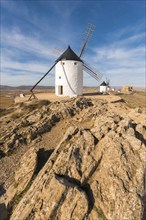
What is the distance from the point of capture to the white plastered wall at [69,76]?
39.8 meters

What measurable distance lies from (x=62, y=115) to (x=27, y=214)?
43.6ft

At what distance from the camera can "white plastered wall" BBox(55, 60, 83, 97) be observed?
39.8 m

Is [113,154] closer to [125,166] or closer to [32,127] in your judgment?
[125,166]

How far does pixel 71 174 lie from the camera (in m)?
12.2

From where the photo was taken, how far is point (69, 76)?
131ft

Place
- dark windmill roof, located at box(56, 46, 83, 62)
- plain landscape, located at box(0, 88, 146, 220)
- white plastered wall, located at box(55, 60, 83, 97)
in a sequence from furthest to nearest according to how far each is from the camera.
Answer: dark windmill roof, located at box(56, 46, 83, 62)
white plastered wall, located at box(55, 60, 83, 97)
plain landscape, located at box(0, 88, 146, 220)

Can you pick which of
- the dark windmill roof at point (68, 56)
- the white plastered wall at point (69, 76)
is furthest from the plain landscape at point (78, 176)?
the dark windmill roof at point (68, 56)

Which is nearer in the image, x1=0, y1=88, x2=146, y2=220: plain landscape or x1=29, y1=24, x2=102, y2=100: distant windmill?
x1=0, y1=88, x2=146, y2=220: plain landscape

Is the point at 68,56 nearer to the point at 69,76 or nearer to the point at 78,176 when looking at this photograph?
the point at 69,76

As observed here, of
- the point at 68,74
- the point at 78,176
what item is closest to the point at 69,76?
the point at 68,74

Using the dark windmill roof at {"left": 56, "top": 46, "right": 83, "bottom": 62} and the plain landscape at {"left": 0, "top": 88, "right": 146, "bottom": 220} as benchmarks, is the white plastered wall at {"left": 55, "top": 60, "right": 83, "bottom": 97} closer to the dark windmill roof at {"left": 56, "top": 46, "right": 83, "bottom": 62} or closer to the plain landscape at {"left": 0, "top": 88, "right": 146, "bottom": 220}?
the dark windmill roof at {"left": 56, "top": 46, "right": 83, "bottom": 62}

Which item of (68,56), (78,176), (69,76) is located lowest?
(78,176)

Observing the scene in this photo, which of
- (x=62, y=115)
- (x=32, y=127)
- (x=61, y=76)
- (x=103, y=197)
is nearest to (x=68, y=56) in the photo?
(x=61, y=76)

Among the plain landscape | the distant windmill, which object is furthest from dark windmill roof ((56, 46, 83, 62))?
the plain landscape
